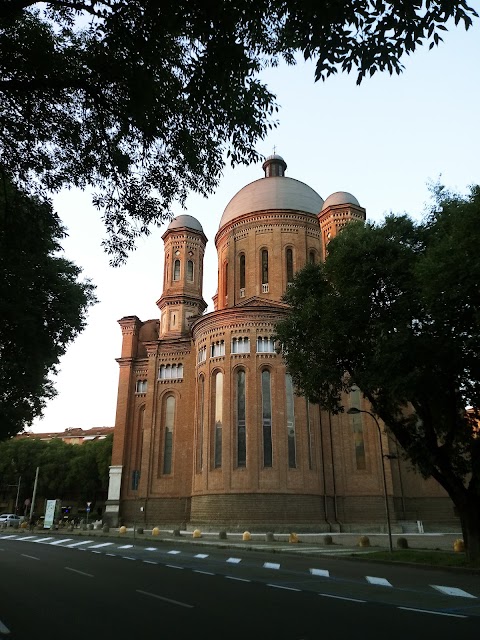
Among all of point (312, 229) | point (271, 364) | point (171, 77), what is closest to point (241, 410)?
point (271, 364)

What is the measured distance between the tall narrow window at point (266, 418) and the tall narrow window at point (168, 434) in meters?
9.61

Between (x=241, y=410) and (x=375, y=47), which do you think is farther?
(x=241, y=410)

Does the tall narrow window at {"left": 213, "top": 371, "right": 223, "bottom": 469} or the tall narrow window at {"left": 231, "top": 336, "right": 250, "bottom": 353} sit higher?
the tall narrow window at {"left": 231, "top": 336, "right": 250, "bottom": 353}

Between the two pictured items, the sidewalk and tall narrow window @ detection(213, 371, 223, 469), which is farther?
tall narrow window @ detection(213, 371, 223, 469)

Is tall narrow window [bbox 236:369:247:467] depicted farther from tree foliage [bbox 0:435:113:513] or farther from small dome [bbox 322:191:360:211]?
tree foliage [bbox 0:435:113:513]

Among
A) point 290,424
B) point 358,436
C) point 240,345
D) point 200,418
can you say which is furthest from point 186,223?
point 358,436

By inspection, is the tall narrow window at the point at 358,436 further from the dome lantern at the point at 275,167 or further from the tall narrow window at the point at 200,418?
the dome lantern at the point at 275,167

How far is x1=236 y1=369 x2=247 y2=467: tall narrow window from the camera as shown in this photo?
3350cm

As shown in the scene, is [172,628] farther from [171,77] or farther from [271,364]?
[271,364]

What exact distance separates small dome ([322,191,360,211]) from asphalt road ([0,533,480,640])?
30.7 metres

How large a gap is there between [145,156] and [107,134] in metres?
0.84

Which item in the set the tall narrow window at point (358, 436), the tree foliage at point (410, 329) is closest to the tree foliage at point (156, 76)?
the tree foliage at point (410, 329)

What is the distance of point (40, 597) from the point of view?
9.59m

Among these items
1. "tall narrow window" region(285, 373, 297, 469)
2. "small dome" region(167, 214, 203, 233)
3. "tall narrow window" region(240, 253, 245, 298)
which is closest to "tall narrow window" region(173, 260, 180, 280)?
"small dome" region(167, 214, 203, 233)
